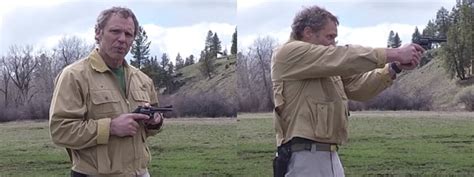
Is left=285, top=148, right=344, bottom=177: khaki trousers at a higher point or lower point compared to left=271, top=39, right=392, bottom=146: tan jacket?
lower

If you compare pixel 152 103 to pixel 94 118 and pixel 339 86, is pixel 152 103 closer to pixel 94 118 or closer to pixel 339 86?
pixel 94 118

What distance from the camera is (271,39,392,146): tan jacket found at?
288 centimetres

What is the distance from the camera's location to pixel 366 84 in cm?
338

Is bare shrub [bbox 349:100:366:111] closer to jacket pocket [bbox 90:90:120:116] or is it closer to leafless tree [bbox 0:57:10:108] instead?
leafless tree [bbox 0:57:10:108]

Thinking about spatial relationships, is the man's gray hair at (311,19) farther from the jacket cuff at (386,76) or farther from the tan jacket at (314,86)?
the jacket cuff at (386,76)

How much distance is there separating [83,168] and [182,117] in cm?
539

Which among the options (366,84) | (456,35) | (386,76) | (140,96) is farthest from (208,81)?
(140,96)

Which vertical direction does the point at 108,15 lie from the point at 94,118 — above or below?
above

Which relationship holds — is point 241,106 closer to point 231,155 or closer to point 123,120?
point 231,155

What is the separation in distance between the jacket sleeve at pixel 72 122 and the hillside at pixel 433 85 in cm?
575

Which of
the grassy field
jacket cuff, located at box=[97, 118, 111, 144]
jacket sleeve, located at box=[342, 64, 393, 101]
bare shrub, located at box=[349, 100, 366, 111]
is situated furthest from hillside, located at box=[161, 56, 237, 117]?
jacket cuff, located at box=[97, 118, 111, 144]

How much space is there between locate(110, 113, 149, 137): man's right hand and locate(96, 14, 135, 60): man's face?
0.86 feet

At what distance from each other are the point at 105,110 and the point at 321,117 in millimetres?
916

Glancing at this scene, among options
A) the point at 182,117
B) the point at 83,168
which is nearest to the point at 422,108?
the point at 182,117
